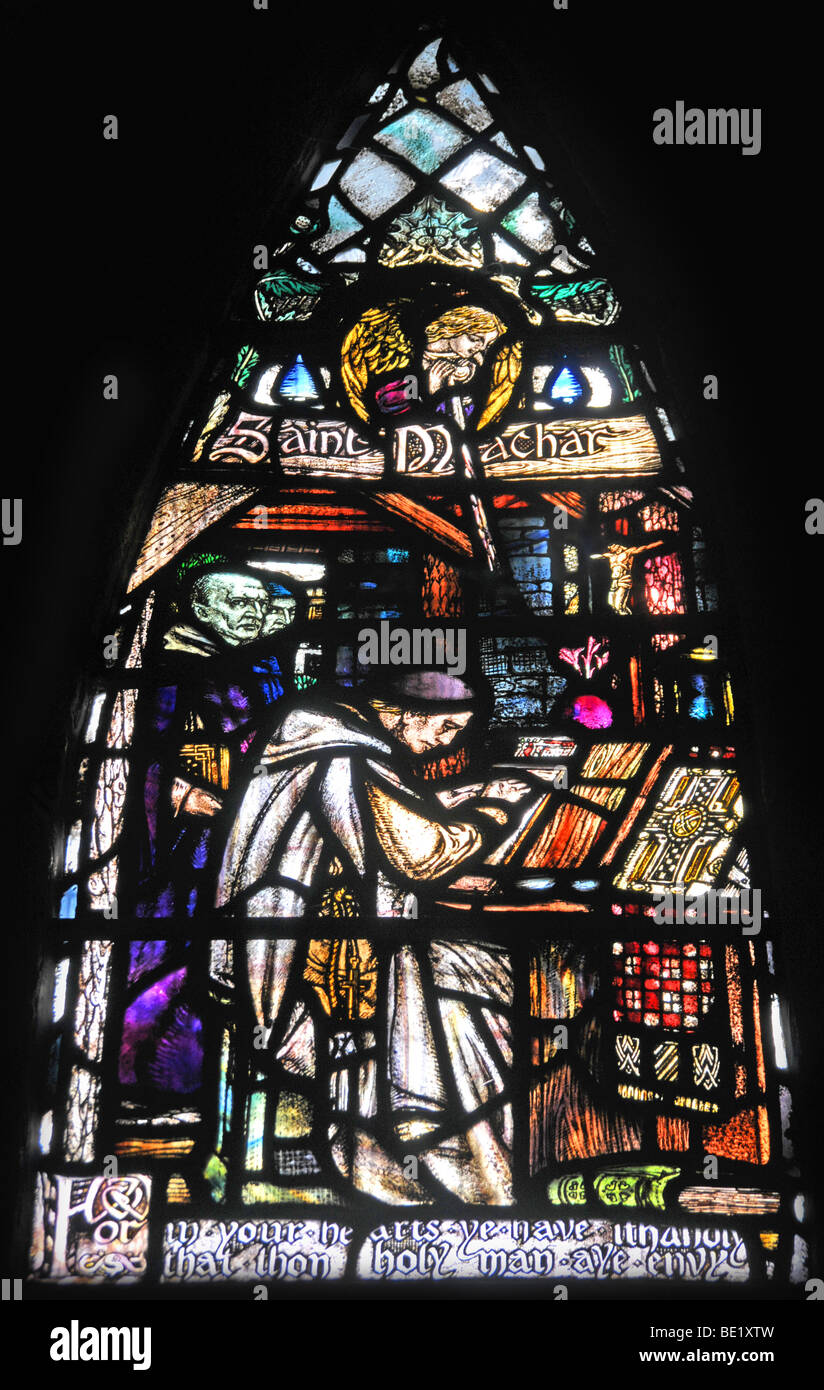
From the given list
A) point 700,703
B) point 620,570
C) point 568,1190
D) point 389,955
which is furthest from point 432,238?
point 568,1190

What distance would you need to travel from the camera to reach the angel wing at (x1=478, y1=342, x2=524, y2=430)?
4.22 m

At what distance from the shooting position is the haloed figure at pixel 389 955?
11.6 ft

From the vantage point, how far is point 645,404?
4.19 metres

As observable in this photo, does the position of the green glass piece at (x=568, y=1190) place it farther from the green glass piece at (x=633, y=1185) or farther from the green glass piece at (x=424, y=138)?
the green glass piece at (x=424, y=138)

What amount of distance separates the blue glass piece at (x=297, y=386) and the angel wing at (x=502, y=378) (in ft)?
1.89

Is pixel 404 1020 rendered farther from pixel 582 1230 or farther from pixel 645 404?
pixel 645 404

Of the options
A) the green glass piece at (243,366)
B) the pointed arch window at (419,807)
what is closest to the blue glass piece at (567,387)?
the pointed arch window at (419,807)

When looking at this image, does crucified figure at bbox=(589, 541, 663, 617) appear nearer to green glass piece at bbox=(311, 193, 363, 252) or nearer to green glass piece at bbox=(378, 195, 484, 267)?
green glass piece at bbox=(378, 195, 484, 267)

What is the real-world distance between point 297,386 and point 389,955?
1910mm

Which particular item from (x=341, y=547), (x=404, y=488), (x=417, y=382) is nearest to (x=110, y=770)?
(x=341, y=547)

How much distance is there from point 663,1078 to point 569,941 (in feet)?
1.50

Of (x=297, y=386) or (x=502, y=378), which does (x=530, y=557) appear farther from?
(x=297, y=386)

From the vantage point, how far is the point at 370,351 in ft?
14.1

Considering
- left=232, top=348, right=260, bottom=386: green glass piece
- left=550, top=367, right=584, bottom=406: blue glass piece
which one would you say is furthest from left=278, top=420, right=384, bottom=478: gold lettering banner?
left=550, top=367, right=584, bottom=406: blue glass piece
